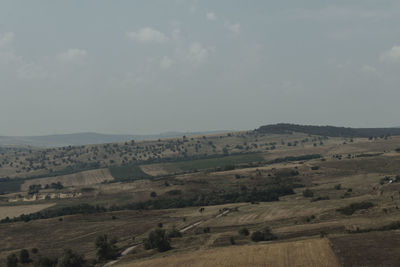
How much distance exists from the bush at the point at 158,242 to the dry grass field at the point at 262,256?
7.78 m

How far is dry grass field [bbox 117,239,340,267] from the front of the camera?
53.2 metres

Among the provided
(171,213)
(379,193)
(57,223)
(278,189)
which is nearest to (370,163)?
(278,189)

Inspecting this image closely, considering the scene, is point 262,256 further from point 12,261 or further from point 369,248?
point 12,261

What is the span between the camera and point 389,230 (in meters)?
64.7

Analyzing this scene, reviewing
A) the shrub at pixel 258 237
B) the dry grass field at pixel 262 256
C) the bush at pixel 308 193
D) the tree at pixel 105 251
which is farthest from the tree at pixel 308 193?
the tree at pixel 105 251

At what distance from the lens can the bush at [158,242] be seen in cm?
7328

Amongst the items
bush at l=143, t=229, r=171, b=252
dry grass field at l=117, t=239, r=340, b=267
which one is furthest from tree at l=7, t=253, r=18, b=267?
bush at l=143, t=229, r=171, b=252

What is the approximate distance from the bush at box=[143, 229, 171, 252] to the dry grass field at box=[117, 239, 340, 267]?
7.78 m

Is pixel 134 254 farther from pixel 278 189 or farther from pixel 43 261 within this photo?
pixel 278 189

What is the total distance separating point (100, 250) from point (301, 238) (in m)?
35.4

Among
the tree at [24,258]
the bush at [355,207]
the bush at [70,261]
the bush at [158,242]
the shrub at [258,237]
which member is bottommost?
the tree at [24,258]

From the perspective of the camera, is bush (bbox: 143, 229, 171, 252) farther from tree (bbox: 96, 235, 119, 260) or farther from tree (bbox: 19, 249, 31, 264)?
tree (bbox: 19, 249, 31, 264)

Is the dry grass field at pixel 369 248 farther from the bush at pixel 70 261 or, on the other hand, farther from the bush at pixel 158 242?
the bush at pixel 70 261

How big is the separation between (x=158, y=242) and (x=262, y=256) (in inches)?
944
